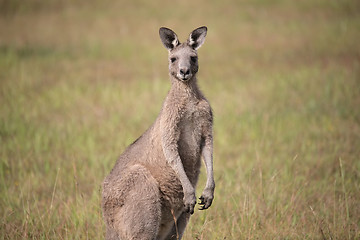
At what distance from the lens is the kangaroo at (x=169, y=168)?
14.0ft

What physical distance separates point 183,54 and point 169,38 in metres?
0.35

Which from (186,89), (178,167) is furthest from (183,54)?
(178,167)

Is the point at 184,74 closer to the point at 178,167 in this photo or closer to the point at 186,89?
the point at 186,89

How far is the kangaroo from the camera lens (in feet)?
14.0

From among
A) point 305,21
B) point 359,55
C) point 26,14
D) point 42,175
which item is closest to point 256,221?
point 42,175

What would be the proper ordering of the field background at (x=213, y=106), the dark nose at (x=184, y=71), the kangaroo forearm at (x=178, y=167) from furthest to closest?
the field background at (x=213, y=106) → the dark nose at (x=184, y=71) → the kangaroo forearm at (x=178, y=167)

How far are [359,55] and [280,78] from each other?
290cm

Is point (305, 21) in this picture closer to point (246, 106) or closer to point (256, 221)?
point (246, 106)

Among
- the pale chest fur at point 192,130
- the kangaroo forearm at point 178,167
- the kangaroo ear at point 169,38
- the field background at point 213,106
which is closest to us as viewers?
the kangaroo forearm at point 178,167

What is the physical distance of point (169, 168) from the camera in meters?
4.54

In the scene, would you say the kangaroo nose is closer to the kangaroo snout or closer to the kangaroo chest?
the kangaroo snout

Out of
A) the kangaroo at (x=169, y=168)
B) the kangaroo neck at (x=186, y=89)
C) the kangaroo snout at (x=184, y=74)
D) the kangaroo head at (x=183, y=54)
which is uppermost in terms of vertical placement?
the kangaroo head at (x=183, y=54)

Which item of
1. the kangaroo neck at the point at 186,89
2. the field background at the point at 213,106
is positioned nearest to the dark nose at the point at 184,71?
the kangaroo neck at the point at 186,89

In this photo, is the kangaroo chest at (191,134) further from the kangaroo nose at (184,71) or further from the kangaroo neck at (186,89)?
the kangaroo nose at (184,71)
